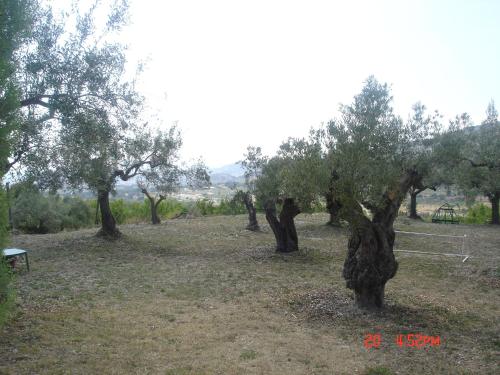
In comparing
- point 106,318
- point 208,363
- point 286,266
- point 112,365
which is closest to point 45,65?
point 106,318

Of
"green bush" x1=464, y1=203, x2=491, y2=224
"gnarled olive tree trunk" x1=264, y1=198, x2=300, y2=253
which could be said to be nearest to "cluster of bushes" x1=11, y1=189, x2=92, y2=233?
"gnarled olive tree trunk" x1=264, y1=198, x2=300, y2=253

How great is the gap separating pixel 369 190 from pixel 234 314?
343cm

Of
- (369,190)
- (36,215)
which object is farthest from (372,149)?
(36,215)

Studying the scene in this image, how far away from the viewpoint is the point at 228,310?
854 centimetres

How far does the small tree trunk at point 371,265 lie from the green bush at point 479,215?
27.8 meters

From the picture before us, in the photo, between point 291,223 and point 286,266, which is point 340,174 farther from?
point 291,223

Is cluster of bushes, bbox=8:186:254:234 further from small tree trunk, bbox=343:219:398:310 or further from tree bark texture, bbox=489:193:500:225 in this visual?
tree bark texture, bbox=489:193:500:225

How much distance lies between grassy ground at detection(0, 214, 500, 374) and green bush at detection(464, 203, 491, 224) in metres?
18.7

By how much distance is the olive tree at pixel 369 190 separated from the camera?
7.74 metres

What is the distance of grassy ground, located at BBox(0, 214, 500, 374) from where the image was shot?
571 cm

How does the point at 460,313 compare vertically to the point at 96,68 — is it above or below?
below

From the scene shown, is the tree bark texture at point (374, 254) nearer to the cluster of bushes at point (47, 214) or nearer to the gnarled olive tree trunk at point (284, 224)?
the gnarled olive tree trunk at point (284, 224)

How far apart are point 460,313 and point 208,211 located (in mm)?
27844
